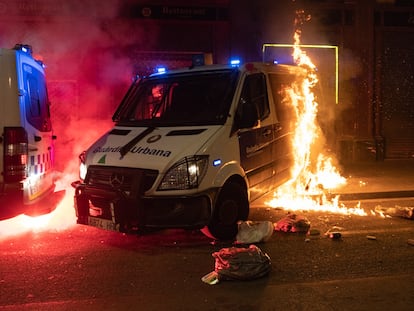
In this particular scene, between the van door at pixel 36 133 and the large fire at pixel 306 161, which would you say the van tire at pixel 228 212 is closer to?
the large fire at pixel 306 161

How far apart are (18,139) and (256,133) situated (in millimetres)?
2733

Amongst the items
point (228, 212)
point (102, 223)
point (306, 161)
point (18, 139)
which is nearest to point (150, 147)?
point (102, 223)

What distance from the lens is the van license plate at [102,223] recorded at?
4.84 metres

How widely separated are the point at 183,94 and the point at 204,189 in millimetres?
1477

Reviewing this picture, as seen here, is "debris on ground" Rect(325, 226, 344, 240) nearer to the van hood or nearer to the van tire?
the van tire

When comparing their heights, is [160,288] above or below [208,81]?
below

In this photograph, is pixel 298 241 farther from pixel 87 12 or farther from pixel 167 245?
pixel 87 12

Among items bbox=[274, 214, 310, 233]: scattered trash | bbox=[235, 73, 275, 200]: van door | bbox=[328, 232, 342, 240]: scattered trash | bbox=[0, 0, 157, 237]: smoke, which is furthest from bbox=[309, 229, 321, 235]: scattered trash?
bbox=[0, 0, 157, 237]: smoke

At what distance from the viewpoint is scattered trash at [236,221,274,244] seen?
5.26 meters

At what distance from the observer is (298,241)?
5465 mm

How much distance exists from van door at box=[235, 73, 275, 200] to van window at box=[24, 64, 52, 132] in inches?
92.5

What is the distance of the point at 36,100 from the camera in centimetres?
574

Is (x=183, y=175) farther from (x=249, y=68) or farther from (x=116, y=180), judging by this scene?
(x=249, y=68)

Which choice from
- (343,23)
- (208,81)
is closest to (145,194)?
(208,81)
